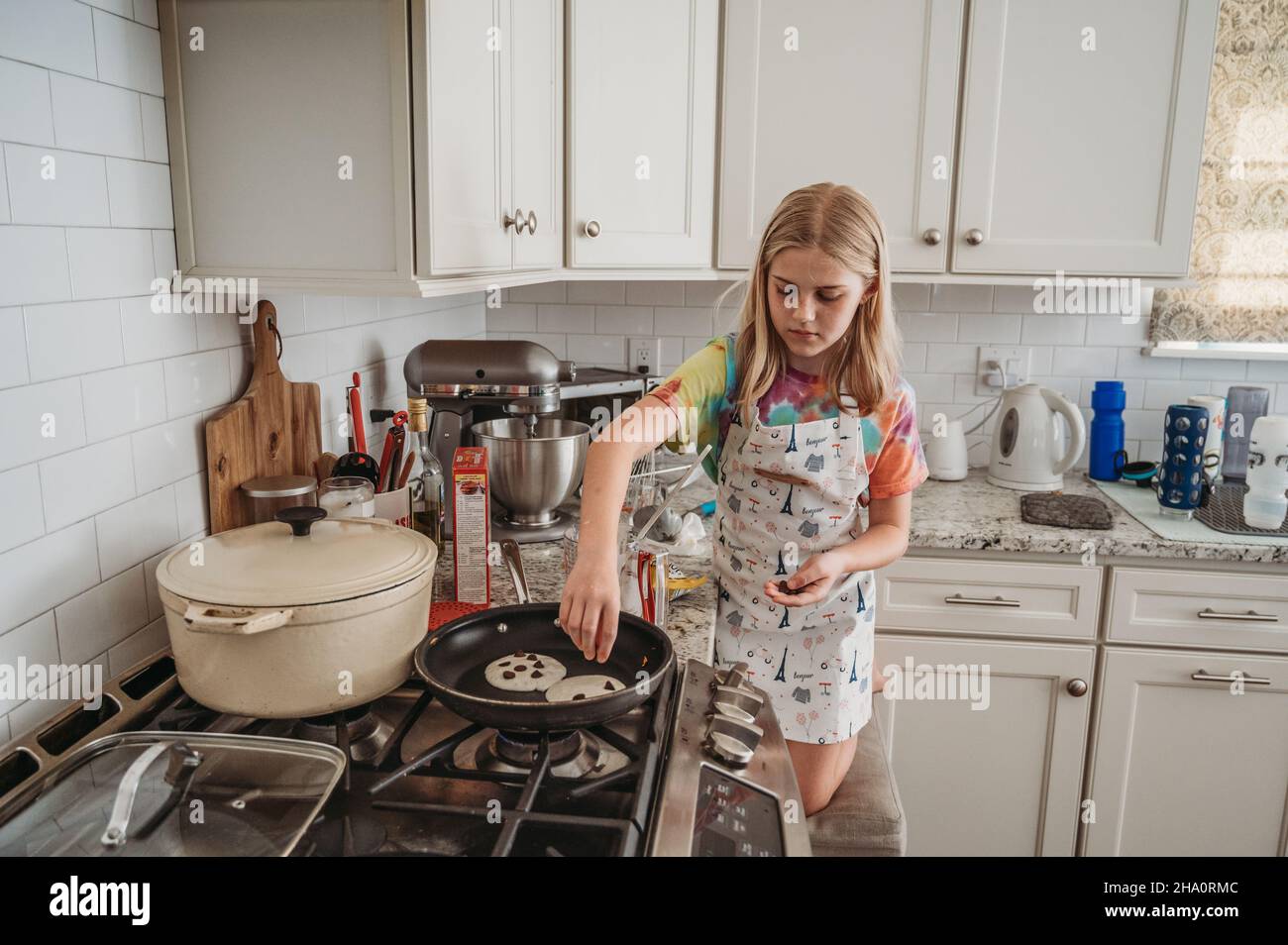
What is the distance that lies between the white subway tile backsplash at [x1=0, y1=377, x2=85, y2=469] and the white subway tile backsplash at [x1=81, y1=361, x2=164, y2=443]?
0.06 ft

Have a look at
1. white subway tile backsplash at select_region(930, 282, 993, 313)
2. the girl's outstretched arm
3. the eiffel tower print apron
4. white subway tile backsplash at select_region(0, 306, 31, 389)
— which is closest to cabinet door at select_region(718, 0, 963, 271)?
white subway tile backsplash at select_region(930, 282, 993, 313)

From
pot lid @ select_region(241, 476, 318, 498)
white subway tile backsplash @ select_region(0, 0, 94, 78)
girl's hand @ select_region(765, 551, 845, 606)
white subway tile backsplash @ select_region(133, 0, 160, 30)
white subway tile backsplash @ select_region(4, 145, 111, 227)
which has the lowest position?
girl's hand @ select_region(765, 551, 845, 606)

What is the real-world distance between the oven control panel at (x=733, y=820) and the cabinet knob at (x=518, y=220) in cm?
98

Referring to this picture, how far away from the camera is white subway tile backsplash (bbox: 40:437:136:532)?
41.2 inches

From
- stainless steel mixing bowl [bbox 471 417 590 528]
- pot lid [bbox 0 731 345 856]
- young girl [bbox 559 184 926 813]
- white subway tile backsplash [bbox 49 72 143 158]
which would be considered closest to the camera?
pot lid [bbox 0 731 345 856]

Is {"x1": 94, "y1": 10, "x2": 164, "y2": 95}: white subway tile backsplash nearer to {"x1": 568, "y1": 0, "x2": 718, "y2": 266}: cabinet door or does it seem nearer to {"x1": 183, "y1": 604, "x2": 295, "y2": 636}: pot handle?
{"x1": 183, "y1": 604, "x2": 295, "y2": 636}: pot handle

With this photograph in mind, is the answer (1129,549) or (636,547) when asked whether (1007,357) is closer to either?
(1129,549)

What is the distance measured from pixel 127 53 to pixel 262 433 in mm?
523

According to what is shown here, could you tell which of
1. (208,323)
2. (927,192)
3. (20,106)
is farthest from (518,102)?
(927,192)

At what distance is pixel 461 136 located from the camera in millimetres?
1311

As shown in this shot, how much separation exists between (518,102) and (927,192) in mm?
998

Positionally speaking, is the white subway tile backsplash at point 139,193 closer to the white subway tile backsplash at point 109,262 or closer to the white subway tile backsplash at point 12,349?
the white subway tile backsplash at point 109,262

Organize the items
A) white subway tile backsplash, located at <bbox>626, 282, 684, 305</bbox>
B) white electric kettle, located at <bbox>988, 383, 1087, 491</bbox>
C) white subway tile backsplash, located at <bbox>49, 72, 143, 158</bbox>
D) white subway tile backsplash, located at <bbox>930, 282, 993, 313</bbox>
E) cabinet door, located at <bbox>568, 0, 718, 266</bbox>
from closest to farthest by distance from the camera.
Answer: white subway tile backsplash, located at <bbox>49, 72, 143, 158</bbox>, cabinet door, located at <bbox>568, 0, 718, 266</bbox>, white electric kettle, located at <bbox>988, 383, 1087, 491</bbox>, white subway tile backsplash, located at <bbox>930, 282, 993, 313</bbox>, white subway tile backsplash, located at <bbox>626, 282, 684, 305</bbox>
